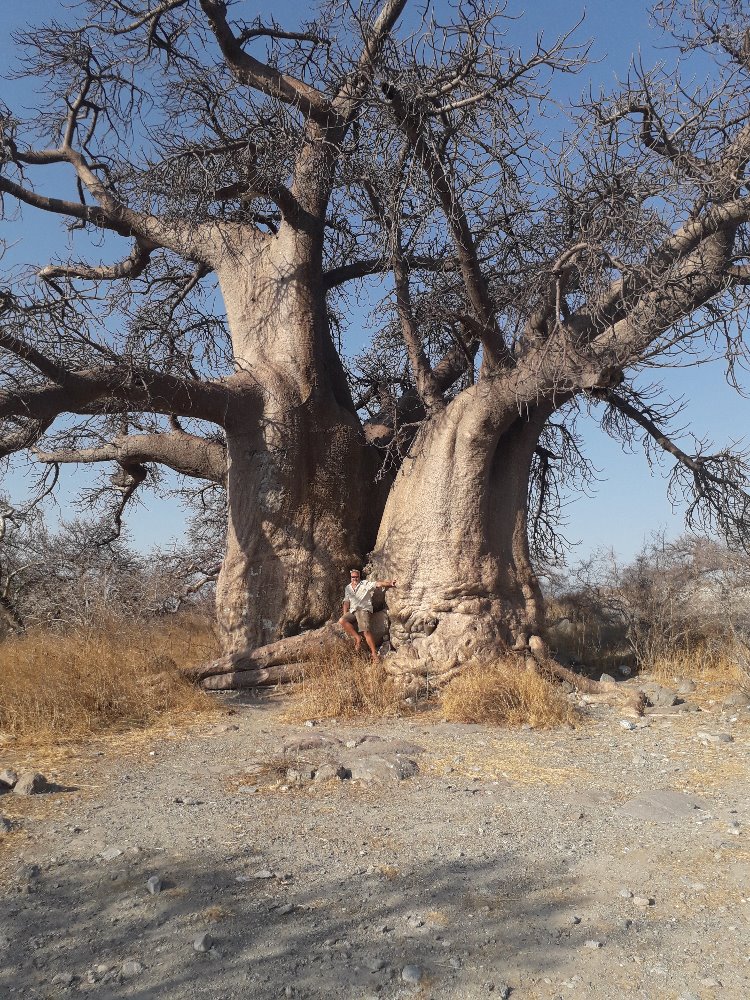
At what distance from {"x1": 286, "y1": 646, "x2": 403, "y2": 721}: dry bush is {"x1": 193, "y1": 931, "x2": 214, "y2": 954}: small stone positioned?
2.99 meters

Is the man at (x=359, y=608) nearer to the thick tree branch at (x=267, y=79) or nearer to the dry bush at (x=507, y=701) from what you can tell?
the dry bush at (x=507, y=701)

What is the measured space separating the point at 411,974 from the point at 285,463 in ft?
16.5

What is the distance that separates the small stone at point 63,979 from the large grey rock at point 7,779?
1811 millimetres

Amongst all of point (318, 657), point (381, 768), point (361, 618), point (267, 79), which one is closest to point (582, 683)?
point (361, 618)

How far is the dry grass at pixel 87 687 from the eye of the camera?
489 cm

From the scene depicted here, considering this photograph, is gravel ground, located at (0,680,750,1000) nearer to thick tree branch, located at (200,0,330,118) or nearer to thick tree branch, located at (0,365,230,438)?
thick tree branch, located at (0,365,230,438)

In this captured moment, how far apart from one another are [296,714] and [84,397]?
2.65 meters

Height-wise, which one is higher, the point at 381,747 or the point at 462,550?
the point at 462,550

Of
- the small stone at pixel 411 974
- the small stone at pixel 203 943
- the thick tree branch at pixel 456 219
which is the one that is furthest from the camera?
the thick tree branch at pixel 456 219

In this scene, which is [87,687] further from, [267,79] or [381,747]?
[267,79]

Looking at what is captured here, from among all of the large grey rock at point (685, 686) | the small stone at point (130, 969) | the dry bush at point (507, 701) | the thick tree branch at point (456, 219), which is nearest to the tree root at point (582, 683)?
the dry bush at point (507, 701)

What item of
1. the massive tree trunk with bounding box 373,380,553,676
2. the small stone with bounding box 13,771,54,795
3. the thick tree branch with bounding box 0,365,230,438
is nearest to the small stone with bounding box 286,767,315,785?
the small stone with bounding box 13,771,54,795

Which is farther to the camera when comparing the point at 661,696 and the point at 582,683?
the point at 582,683

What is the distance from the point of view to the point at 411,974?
219 cm
